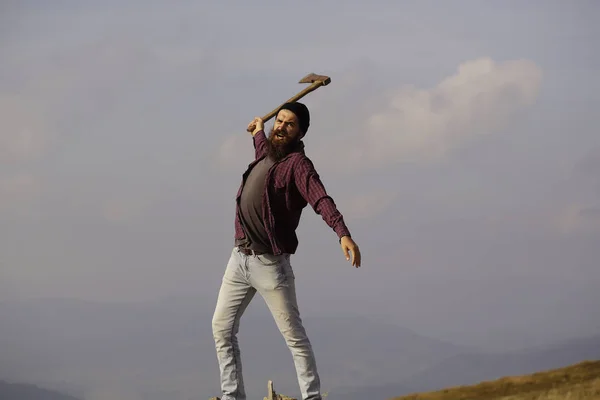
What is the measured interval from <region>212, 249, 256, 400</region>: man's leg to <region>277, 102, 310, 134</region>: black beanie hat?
48.4 inches

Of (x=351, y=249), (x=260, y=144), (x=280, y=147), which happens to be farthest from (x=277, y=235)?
(x=260, y=144)

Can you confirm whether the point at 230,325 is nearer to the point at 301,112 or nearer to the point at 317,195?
the point at 317,195

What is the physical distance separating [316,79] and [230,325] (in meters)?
2.24

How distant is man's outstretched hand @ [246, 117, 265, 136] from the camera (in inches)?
279

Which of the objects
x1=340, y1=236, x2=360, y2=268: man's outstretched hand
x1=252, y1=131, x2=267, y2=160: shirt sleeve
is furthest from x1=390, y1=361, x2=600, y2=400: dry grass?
x1=252, y1=131, x2=267, y2=160: shirt sleeve

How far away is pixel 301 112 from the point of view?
6613 millimetres

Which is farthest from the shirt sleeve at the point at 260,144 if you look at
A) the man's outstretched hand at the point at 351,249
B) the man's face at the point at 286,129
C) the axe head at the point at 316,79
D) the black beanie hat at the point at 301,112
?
the man's outstretched hand at the point at 351,249

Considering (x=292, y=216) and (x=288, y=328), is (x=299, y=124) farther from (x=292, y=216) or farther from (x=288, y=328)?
(x=288, y=328)

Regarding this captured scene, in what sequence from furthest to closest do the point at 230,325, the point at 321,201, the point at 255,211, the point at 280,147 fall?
the point at 230,325
the point at 280,147
the point at 255,211
the point at 321,201

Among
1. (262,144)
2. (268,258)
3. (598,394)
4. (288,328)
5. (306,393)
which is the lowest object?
(598,394)

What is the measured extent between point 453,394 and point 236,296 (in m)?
2.59

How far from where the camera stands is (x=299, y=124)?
6625 millimetres

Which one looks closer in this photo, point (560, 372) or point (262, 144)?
point (262, 144)

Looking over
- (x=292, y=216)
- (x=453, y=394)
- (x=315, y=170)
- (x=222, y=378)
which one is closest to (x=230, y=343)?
(x=222, y=378)
